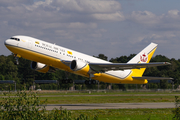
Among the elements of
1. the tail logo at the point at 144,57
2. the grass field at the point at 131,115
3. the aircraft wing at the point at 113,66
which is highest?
the tail logo at the point at 144,57

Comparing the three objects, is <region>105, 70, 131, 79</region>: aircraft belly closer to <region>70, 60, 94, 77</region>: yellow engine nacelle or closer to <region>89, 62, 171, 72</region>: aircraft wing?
<region>89, 62, 171, 72</region>: aircraft wing

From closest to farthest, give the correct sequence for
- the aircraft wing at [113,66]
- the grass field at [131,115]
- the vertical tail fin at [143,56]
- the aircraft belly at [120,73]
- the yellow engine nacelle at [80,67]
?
1. the grass field at [131,115]
2. the yellow engine nacelle at [80,67]
3. the aircraft wing at [113,66]
4. the aircraft belly at [120,73]
5. the vertical tail fin at [143,56]

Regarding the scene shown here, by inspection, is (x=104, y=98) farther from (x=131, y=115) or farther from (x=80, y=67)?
(x=131, y=115)

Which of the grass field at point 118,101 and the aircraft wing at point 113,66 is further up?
the aircraft wing at point 113,66

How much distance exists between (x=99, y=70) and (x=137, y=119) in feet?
80.1

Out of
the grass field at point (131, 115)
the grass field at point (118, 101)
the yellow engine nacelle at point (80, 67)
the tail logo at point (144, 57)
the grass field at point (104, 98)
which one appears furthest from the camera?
the tail logo at point (144, 57)

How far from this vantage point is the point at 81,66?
4559 centimetres

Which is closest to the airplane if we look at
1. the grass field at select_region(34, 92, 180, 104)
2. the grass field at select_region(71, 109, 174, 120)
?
the grass field at select_region(34, 92, 180, 104)

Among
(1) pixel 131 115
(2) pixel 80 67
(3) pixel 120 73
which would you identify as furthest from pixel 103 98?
(1) pixel 131 115

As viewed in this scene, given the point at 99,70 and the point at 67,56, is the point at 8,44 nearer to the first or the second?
the point at 67,56

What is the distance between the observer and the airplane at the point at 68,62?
40.2m

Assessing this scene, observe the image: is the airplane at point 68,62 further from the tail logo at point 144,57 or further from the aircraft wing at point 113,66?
the tail logo at point 144,57

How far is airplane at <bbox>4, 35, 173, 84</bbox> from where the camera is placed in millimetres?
40250

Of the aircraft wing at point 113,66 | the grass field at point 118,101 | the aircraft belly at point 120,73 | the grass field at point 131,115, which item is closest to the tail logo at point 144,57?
the aircraft belly at point 120,73
